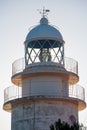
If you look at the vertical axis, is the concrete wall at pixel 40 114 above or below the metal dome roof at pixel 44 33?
below

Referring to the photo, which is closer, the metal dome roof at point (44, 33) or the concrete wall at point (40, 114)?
the concrete wall at point (40, 114)

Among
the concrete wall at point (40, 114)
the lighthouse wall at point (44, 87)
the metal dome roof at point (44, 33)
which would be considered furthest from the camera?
the metal dome roof at point (44, 33)

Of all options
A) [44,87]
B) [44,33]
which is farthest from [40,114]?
[44,33]

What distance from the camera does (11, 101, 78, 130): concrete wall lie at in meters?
37.6

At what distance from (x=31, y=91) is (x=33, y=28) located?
415 centimetres

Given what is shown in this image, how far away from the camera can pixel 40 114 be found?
37.6m

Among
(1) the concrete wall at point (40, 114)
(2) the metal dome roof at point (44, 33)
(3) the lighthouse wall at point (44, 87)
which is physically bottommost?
(1) the concrete wall at point (40, 114)

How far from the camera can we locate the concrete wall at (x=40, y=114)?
3756 centimetres

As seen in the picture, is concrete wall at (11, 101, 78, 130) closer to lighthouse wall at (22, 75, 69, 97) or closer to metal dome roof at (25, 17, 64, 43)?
lighthouse wall at (22, 75, 69, 97)

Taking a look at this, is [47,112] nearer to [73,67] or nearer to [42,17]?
[73,67]

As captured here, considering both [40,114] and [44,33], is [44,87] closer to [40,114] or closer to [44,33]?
[40,114]

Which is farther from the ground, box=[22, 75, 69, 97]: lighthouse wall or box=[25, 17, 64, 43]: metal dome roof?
box=[25, 17, 64, 43]: metal dome roof

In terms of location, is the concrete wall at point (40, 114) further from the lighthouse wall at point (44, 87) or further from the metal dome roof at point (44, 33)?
the metal dome roof at point (44, 33)

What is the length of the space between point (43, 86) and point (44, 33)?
3317mm
